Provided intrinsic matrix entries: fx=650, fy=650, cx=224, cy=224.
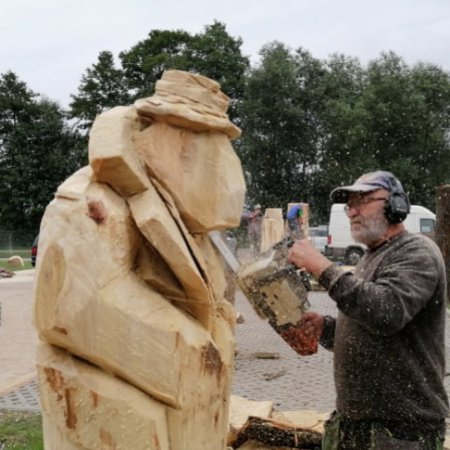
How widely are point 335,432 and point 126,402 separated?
987mm

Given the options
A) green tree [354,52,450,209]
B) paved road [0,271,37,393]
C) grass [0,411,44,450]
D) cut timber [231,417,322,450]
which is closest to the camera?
cut timber [231,417,322,450]

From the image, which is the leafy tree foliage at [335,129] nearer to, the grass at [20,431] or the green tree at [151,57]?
the green tree at [151,57]

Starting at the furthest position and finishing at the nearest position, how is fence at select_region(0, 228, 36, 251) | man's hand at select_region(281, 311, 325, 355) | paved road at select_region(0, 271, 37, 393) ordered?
fence at select_region(0, 228, 36, 251)
paved road at select_region(0, 271, 37, 393)
man's hand at select_region(281, 311, 325, 355)

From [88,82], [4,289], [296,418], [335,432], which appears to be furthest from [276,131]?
[335,432]

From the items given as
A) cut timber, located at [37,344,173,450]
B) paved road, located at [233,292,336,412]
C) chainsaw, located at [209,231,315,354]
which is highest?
chainsaw, located at [209,231,315,354]

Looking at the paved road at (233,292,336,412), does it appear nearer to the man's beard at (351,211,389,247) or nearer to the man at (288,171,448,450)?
the man at (288,171,448,450)

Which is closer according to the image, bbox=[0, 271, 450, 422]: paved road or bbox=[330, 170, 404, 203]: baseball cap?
bbox=[330, 170, 404, 203]: baseball cap

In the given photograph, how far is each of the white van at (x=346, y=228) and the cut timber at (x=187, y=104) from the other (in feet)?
53.7

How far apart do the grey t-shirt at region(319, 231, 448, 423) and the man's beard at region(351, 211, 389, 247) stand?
0.05 meters

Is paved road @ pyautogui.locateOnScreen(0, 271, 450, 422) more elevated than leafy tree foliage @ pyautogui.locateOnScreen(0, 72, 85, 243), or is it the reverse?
leafy tree foliage @ pyautogui.locateOnScreen(0, 72, 85, 243)

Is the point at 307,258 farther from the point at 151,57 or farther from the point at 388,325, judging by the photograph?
the point at 151,57

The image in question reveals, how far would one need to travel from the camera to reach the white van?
60.0ft

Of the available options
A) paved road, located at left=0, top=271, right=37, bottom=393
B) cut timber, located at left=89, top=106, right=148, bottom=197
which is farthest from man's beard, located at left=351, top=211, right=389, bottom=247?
paved road, located at left=0, top=271, right=37, bottom=393

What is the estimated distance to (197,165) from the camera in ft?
6.21
